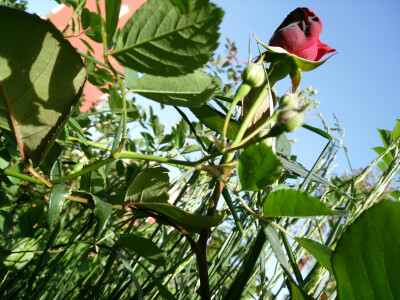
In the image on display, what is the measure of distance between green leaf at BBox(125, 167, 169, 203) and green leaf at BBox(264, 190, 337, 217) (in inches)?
3.5

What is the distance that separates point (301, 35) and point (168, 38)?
147 millimetres

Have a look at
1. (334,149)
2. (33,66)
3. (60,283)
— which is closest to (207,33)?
(33,66)

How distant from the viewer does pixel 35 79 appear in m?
0.25

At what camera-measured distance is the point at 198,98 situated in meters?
0.28

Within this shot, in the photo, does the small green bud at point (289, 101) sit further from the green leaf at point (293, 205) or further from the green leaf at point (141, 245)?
the green leaf at point (141, 245)

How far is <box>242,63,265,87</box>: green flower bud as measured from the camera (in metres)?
0.26

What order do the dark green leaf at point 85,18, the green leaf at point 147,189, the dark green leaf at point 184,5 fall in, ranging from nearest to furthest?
the dark green leaf at point 184,5, the green leaf at point 147,189, the dark green leaf at point 85,18

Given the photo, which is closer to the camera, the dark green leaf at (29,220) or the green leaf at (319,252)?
the green leaf at (319,252)

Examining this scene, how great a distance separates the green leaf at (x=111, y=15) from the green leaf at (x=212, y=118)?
4.6 inches

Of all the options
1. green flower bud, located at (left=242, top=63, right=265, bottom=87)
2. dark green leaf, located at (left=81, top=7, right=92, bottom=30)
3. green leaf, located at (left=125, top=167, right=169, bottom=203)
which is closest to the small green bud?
green flower bud, located at (left=242, top=63, right=265, bottom=87)

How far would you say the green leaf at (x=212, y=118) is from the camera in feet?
1.10

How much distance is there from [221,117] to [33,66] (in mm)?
157

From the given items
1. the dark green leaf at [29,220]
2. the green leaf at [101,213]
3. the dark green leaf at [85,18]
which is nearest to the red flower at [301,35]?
the green leaf at [101,213]

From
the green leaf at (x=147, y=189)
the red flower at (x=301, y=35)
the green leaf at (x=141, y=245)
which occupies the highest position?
the red flower at (x=301, y=35)
